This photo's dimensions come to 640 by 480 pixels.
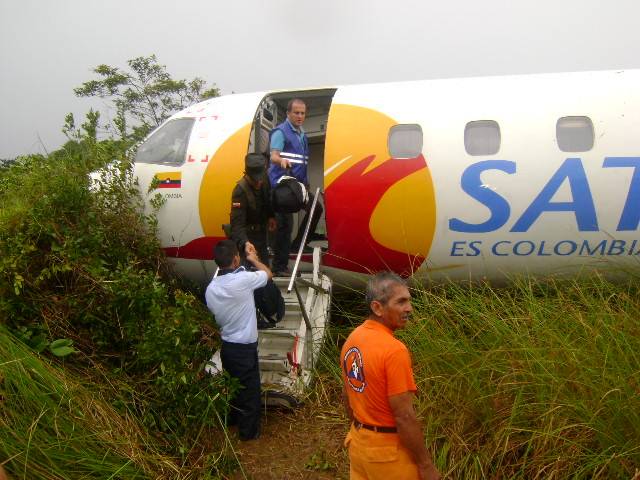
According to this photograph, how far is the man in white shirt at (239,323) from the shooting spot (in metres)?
4.71

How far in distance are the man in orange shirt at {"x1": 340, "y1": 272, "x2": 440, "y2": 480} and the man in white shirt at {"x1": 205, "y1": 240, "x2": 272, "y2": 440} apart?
195 cm

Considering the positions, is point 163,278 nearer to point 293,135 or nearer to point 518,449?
point 293,135

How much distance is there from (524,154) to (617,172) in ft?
3.56

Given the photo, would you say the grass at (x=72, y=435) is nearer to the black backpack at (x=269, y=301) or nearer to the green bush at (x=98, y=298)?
the green bush at (x=98, y=298)

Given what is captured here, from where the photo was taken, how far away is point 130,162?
23.0 ft

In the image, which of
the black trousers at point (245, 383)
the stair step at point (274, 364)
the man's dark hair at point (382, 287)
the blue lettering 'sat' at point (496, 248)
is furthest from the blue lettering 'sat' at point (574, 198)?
the man's dark hair at point (382, 287)

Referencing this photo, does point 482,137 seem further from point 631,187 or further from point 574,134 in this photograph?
point 631,187

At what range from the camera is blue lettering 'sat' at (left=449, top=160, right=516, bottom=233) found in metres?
6.25

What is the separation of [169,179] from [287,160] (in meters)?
1.68

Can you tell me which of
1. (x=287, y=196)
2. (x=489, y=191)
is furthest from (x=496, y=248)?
(x=287, y=196)

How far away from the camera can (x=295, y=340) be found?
5875mm

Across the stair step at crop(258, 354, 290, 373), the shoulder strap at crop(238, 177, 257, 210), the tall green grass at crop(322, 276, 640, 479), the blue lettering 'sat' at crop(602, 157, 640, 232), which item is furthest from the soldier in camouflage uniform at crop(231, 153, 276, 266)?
the blue lettering 'sat' at crop(602, 157, 640, 232)

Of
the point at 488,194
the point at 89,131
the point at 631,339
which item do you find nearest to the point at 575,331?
the point at 631,339

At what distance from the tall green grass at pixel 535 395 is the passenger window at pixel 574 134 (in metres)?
2.10
